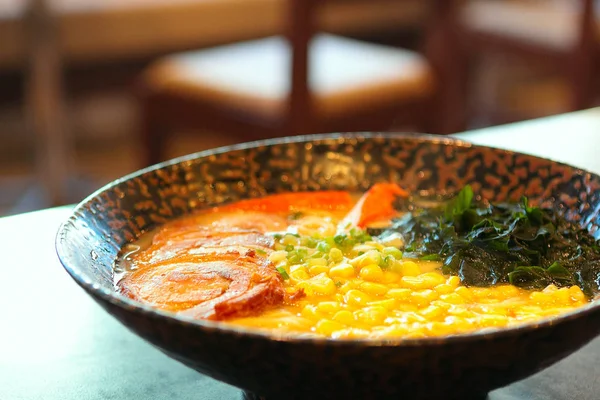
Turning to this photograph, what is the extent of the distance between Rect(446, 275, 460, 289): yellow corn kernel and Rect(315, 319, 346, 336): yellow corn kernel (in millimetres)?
231

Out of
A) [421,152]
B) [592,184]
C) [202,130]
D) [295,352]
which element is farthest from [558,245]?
[202,130]

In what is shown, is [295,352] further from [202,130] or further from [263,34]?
[263,34]

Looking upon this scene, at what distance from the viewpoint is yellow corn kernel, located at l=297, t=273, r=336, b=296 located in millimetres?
1206

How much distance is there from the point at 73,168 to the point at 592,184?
13.9 ft

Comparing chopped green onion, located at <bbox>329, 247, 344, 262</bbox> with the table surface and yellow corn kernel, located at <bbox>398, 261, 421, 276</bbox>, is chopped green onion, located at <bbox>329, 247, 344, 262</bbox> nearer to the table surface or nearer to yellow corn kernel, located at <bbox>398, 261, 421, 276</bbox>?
yellow corn kernel, located at <bbox>398, 261, 421, 276</bbox>

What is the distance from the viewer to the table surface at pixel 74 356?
1253 mm

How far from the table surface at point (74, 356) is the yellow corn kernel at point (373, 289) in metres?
0.22

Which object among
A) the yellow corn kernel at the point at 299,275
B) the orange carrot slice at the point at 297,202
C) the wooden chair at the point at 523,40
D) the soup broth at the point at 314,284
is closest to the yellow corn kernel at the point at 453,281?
the soup broth at the point at 314,284

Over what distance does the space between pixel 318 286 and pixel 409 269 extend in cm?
16

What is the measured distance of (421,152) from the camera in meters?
1.66

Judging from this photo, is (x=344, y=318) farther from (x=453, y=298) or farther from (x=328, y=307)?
(x=453, y=298)

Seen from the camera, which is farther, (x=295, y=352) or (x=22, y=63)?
(x=22, y=63)

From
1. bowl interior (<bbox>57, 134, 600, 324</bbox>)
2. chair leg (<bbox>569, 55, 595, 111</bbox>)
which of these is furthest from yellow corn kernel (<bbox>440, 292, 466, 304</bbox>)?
chair leg (<bbox>569, 55, 595, 111</bbox>)

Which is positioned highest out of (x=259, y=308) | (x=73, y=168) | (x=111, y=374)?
(x=259, y=308)
